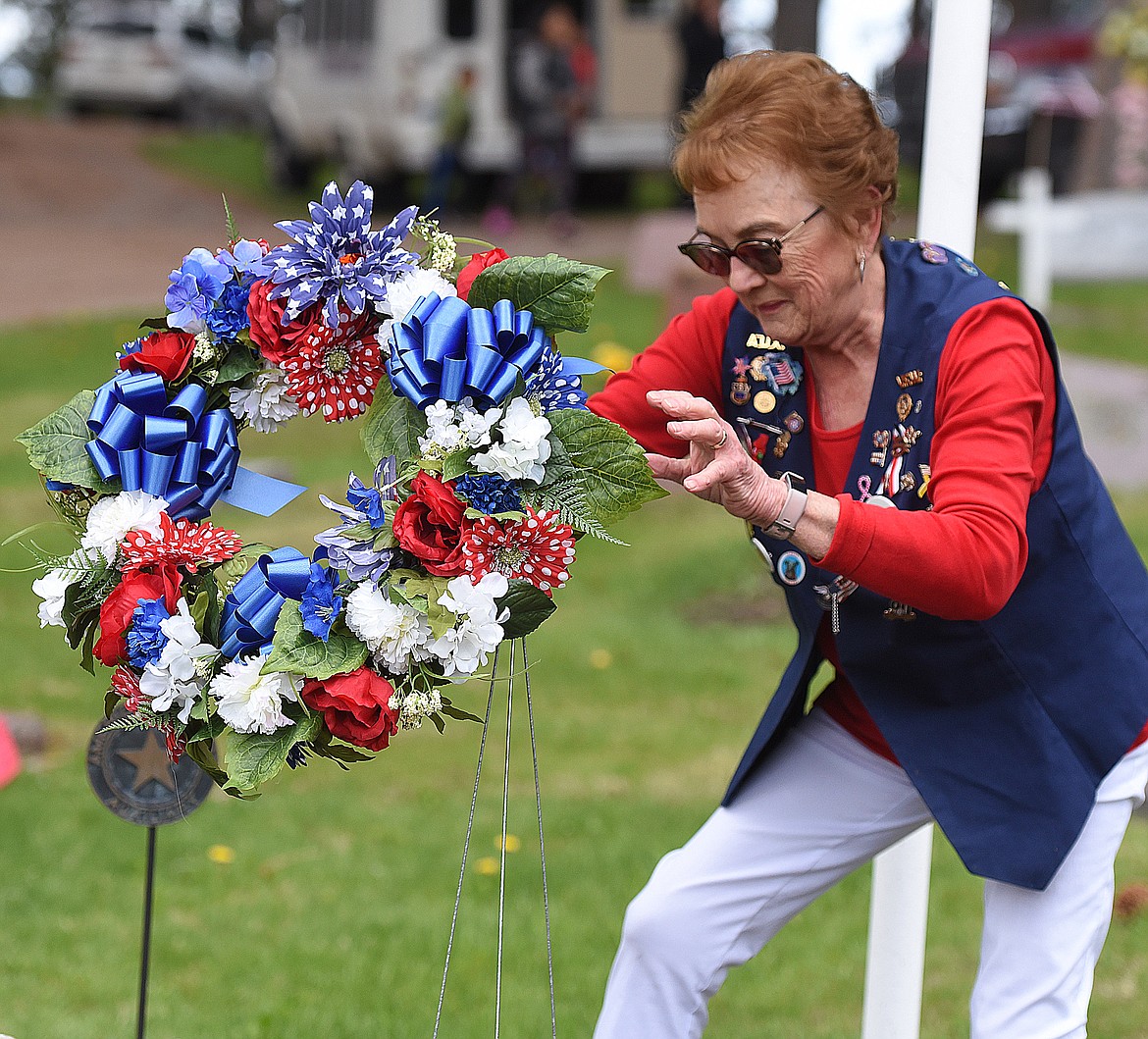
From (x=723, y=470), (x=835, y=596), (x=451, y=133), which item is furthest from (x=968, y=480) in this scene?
(x=451, y=133)

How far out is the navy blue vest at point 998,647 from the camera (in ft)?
7.73

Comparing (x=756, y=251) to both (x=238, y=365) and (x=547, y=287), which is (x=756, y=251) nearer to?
(x=547, y=287)

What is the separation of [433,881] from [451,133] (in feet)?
36.7

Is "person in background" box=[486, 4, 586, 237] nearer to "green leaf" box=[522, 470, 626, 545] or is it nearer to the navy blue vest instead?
the navy blue vest

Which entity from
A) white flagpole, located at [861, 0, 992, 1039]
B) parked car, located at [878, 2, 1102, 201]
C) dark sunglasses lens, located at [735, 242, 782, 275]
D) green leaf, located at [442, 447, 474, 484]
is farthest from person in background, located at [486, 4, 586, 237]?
green leaf, located at [442, 447, 474, 484]

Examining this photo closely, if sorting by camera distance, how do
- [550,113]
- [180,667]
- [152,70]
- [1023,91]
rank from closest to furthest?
[180,667], [550,113], [1023,91], [152,70]

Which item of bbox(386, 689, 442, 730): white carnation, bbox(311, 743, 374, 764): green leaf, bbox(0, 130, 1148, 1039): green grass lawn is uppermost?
bbox(386, 689, 442, 730): white carnation

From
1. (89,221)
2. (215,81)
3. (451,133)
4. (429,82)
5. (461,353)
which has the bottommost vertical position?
(89,221)

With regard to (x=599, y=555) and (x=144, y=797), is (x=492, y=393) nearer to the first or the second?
(x=144, y=797)

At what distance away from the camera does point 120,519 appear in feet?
7.45

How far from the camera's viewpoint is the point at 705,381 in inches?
104

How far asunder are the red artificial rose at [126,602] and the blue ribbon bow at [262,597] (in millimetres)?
89

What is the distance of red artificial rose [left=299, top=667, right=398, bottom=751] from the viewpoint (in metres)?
2.13

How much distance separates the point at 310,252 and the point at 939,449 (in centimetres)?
92
